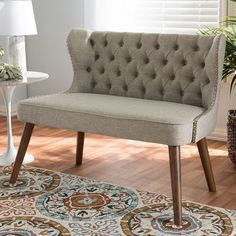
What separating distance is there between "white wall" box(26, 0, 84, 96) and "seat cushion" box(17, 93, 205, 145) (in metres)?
1.60

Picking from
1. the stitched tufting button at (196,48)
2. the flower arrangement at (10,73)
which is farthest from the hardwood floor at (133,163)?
the stitched tufting button at (196,48)

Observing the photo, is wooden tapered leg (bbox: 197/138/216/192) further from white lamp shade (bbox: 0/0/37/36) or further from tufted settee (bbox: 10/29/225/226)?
white lamp shade (bbox: 0/0/37/36)

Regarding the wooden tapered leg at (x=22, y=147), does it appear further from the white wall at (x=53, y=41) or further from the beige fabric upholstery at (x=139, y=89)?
the white wall at (x=53, y=41)

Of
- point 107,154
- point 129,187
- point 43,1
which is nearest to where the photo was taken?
point 129,187

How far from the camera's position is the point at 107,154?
155 inches

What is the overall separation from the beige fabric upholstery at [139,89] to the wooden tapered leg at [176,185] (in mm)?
60

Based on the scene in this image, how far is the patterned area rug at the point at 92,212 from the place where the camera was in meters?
2.61

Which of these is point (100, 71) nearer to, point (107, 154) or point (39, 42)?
point (107, 154)

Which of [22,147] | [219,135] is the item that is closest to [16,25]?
[22,147]

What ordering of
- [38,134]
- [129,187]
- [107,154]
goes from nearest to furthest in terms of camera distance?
[129,187], [107,154], [38,134]

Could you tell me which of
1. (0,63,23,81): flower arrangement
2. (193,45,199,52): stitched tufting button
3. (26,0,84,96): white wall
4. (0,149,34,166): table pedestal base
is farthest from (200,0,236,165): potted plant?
(26,0,84,96): white wall

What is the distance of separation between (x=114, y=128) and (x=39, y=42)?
244 centimetres

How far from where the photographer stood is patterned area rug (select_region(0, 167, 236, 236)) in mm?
2611

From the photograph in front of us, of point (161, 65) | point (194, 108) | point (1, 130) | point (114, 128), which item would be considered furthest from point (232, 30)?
point (1, 130)
